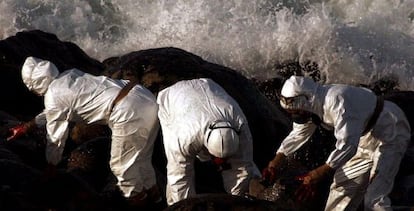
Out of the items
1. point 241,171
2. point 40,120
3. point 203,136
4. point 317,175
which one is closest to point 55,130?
point 40,120

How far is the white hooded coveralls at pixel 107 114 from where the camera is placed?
10648 mm

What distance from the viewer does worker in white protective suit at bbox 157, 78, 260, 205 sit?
952 centimetres

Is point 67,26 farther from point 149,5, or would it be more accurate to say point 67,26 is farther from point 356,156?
point 356,156

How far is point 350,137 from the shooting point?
941cm

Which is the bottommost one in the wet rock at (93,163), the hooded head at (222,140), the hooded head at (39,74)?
the wet rock at (93,163)

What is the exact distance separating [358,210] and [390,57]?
458 inches

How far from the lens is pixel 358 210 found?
10.6 metres

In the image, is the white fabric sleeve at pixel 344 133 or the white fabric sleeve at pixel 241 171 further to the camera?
the white fabric sleeve at pixel 241 171

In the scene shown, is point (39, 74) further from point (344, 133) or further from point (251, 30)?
point (251, 30)

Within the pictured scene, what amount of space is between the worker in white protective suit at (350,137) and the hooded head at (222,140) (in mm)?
584

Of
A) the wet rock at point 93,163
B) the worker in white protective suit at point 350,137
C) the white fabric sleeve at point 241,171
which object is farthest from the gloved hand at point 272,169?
the wet rock at point 93,163

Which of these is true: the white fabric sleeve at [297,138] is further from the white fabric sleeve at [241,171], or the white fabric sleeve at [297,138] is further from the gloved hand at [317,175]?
the gloved hand at [317,175]

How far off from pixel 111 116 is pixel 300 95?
2.26 m

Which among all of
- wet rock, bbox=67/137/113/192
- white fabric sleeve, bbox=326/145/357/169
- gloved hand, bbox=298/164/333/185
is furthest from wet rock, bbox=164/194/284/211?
wet rock, bbox=67/137/113/192
